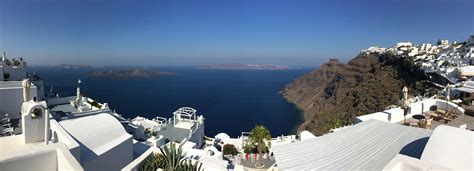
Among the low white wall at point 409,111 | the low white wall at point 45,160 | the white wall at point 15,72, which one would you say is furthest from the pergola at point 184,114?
the low white wall at point 45,160

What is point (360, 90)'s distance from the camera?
53312 millimetres

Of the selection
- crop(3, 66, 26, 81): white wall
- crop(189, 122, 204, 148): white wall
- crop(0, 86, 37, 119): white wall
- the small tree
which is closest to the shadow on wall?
the small tree

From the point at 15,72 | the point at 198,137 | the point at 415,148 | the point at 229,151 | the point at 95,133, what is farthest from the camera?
the point at 198,137

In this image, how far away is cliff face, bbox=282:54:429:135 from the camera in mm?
40250

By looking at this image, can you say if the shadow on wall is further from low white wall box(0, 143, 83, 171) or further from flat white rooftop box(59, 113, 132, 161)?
flat white rooftop box(59, 113, 132, 161)

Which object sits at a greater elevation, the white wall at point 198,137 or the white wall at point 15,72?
the white wall at point 15,72

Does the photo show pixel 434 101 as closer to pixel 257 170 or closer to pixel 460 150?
pixel 257 170

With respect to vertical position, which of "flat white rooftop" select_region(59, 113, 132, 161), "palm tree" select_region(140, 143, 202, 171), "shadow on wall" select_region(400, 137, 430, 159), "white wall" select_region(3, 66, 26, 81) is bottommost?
"palm tree" select_region(140, 143, 202, 171)

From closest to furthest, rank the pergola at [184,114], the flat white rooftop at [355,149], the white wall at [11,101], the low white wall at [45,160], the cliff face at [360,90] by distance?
the low white wall at [45,160], the flat white rooftop at [355,149], the white wall at [11,101], the pergola at [184,114], the cliff face at [360,90]

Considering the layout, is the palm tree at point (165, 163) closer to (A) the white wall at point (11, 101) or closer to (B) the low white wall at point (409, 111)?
(B) the low white wall at point (409, 111)

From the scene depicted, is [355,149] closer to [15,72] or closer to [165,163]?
[165,163]

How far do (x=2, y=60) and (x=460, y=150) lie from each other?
25.0 m

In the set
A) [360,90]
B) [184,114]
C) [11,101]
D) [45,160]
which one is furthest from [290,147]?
[360,90]

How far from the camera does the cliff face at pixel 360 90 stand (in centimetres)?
4025
